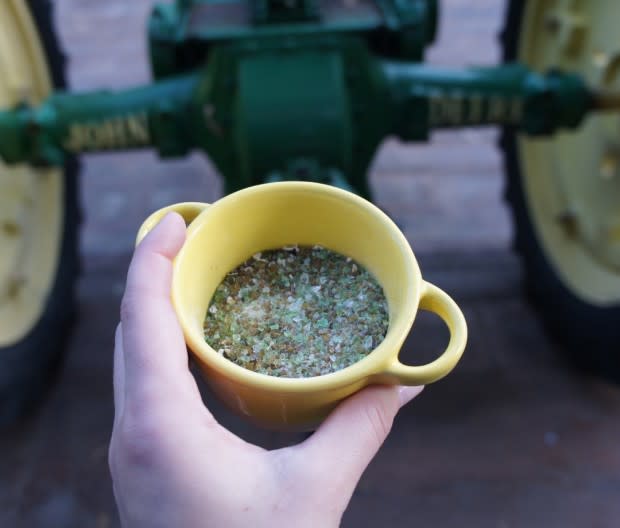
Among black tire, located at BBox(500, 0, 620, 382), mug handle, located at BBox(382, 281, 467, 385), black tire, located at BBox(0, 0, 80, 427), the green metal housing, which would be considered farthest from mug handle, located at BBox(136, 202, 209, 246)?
black tire, located at BBox(500, 0, 620, 382)

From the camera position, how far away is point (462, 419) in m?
1.34

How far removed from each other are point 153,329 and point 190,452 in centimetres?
10

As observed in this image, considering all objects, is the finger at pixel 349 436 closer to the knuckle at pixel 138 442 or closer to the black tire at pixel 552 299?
the knuckle at pixel 138 442

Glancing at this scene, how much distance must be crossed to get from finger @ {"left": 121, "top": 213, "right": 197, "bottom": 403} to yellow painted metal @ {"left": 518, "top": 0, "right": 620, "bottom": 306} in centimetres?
91

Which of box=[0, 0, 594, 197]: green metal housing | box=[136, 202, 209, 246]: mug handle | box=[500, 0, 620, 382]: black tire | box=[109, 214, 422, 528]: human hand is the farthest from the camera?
box=[500, 0, 620, 382]: black tire

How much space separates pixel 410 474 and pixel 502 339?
1.36 feet

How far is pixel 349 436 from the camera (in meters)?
0.55

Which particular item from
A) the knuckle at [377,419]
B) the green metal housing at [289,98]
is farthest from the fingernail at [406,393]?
the green metal housing at [289,98]

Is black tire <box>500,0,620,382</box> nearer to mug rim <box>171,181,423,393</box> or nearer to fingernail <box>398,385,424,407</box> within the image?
fingernail <box>398,385,424,407</box>

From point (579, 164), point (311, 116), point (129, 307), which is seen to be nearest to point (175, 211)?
point (129, 307)

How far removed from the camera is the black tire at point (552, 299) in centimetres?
121

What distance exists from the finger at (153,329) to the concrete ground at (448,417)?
77 centimetres

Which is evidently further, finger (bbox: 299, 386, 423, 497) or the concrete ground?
the concrete ground

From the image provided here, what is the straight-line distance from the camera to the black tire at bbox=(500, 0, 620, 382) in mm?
1206
